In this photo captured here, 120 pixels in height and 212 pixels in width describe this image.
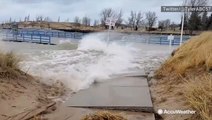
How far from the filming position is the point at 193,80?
7996 mm

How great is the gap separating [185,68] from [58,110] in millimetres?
4186

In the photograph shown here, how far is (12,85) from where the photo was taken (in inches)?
356

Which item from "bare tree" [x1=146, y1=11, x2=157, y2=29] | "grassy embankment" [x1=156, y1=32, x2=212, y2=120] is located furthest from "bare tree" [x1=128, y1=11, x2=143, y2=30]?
"grassy embankment" [x1=156, y1=32, x2=212, y2=120]

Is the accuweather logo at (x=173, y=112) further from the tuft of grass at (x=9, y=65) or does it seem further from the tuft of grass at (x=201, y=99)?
the tuft of grass at (x=9, y=65)

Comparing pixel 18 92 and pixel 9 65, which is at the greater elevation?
pixel 9 65

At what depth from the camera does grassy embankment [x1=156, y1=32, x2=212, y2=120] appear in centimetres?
600

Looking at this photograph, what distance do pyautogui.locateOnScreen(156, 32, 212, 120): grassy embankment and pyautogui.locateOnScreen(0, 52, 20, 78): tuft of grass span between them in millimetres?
3853

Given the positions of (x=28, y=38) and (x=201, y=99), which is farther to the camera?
(x=28, y=38)

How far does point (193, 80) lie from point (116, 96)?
6.09 ft

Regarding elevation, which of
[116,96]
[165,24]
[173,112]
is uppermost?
[165,24]

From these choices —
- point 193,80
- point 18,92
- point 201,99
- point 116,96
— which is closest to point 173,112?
point 201,99

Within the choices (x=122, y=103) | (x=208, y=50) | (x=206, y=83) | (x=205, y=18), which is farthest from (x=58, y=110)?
(x=205, y=18)

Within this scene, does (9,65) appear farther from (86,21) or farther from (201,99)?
(86,21)

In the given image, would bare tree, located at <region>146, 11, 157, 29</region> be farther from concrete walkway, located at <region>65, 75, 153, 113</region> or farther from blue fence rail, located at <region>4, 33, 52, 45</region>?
concrete walkway, located at <region>65, 75, 153, 113</region>
